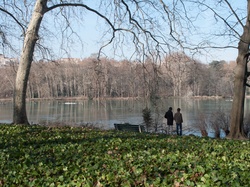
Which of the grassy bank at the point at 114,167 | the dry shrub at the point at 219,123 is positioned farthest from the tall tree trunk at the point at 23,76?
the dry shrub at the point at 219,123

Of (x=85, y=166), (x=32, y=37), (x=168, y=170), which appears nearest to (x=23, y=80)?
(x=32, y=37)

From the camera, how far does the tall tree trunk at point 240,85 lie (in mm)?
11508

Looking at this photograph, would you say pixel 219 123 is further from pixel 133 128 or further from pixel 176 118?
pixel 133 128

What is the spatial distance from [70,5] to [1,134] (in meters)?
7.01

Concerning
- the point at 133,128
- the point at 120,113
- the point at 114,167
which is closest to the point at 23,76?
the point at 133,128

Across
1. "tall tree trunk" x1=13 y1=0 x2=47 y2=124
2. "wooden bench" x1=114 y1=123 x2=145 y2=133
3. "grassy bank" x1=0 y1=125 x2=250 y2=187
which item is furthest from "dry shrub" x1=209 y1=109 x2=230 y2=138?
"grassy bank" x1=0 y1=125 x2=250 y2=187

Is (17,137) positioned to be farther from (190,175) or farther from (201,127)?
(201,127)

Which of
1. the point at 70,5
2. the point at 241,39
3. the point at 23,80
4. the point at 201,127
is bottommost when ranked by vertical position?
the point at 201,127

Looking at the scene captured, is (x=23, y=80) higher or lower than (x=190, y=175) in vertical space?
higher

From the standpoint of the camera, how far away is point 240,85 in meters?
11.5

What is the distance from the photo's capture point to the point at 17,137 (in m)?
8.39

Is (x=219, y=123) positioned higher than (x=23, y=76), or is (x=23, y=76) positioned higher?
(x=23, y=76)

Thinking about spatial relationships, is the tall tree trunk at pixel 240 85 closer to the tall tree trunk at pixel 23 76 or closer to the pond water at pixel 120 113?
the pond water at pixel 120 113

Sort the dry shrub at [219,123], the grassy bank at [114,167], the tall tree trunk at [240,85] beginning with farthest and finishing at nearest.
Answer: the dry shrub at [219,123] → the tall tree trunk at [240,85] → the grassy bank at [114,167]
